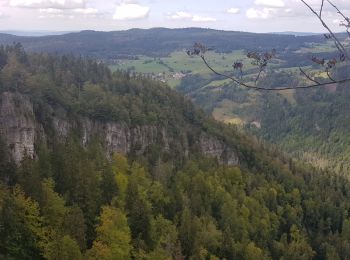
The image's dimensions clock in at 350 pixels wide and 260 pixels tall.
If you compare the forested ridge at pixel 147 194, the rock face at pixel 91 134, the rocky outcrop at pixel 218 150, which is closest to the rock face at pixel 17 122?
the rock face at pixel 91 134

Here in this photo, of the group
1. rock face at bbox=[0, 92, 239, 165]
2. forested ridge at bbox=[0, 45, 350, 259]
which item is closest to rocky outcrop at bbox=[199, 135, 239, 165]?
rock face at bbox=[0, 92, 239, 165]

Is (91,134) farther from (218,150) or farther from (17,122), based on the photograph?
(218,150)

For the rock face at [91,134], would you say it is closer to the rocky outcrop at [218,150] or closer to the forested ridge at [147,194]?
the rocky outcrop at [218,150]

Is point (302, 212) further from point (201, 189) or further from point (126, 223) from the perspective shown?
point (126, 223)

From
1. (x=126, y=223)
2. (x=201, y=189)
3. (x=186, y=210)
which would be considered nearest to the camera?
(x=126, y=223)

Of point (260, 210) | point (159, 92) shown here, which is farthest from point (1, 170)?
point (159, 92)

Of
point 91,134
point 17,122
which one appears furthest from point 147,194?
point 91,134
